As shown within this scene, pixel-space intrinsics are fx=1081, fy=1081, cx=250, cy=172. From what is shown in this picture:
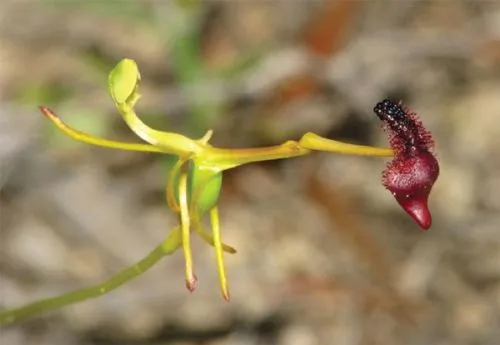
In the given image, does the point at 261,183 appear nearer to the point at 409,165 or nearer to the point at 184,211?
the point at 184,211

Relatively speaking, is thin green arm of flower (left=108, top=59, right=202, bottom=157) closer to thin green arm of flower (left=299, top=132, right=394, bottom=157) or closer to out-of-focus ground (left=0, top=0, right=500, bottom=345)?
thin green arm of flower (left=299, top=132, right=394, bottom=157)

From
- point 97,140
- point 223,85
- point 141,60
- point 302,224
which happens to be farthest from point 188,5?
point 97,140

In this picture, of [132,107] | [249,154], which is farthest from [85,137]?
[249,154]

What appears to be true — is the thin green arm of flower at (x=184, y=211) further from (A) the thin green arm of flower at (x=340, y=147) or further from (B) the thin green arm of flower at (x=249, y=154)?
(A) the thin green arm of flower at (x=340, y=147)

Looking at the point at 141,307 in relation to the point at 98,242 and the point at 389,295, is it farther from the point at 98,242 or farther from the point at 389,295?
the point at 389,295

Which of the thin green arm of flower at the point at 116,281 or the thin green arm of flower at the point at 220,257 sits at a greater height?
the thin green arm of flower at the point at 116,281

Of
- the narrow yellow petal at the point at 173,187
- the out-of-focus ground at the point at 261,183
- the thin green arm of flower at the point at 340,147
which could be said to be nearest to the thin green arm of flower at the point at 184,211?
the narrow yellow petal at the point at 173,187
